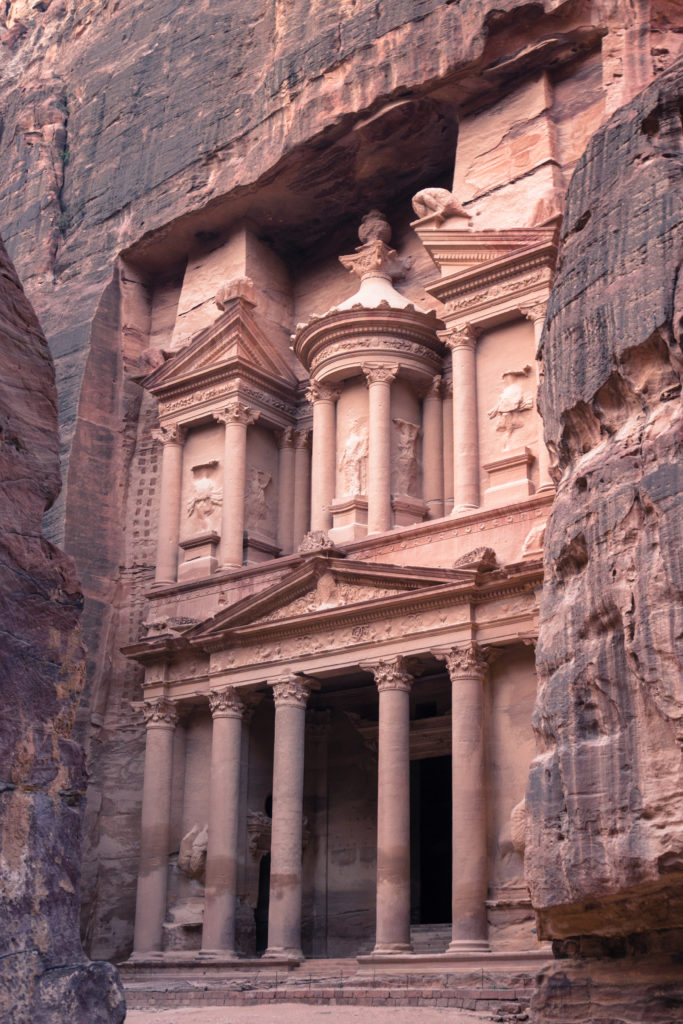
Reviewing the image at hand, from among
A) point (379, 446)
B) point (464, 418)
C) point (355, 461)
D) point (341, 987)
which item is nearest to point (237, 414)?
point (355, 461)

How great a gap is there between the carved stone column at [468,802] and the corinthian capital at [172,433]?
Result: 31.7 ft

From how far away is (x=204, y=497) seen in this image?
1077 inches

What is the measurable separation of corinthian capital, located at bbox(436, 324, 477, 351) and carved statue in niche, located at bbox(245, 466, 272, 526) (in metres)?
5.52

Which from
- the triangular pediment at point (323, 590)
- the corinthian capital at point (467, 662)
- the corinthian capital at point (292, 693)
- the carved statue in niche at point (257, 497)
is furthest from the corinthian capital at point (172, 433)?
the corinthian capital at point (467, 662)

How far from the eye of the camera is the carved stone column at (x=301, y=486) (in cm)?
2753

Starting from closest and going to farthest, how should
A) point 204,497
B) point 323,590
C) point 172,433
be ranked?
point 323,590
point 204,497
point 172,433

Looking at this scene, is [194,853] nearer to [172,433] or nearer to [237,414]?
[237,414]

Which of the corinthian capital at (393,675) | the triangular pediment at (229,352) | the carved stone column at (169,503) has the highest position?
the triangular pediment at (229,352)

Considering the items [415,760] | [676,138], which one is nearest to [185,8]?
[415,760]

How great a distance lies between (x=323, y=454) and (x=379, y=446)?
Answer: 1459 mm

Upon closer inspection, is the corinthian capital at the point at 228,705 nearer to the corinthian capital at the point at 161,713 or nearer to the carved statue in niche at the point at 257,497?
the corinthian capital at the point at 161,713

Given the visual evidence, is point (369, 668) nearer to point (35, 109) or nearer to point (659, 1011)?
point (659, 1011)

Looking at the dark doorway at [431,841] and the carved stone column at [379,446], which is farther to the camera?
the carved stone column at [379,446]

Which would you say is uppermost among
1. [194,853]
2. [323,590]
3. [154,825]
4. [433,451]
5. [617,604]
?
[433,451]
